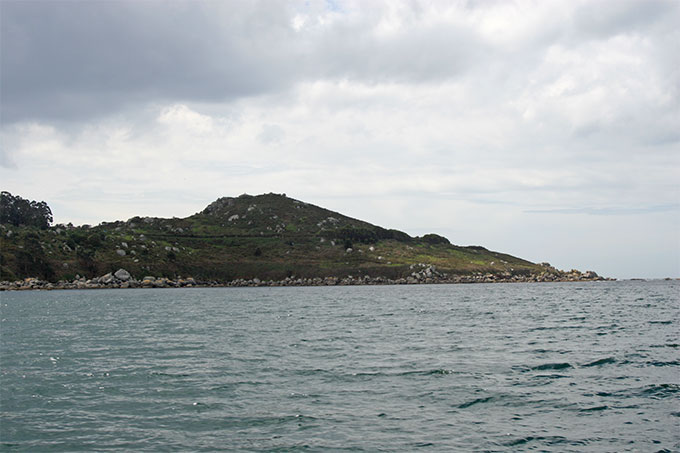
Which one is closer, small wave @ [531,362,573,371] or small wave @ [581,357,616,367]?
small wave @ [531,362,573,371]

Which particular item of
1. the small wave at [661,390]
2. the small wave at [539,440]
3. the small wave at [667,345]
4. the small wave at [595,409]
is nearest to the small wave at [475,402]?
the small wave at [595,409]

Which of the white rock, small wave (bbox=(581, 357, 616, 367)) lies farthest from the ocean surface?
the white rock

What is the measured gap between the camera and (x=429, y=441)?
18344 mm

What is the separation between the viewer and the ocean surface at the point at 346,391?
62.1ft

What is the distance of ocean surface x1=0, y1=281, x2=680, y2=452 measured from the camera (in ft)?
62.1

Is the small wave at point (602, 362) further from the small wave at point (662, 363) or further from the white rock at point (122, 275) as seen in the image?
the white rock at point (122, 275)

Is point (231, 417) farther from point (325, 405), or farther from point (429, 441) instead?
point (429, 441)

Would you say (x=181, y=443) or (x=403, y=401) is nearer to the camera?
(x=181, y=443)

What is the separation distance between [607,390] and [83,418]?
2346 centimetres

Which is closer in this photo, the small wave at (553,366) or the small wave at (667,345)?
the small wave at (553,366)

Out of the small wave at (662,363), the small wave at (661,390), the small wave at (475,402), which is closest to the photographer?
the small wave at (475,402)

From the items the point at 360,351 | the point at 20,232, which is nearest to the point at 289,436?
the point at 360,351

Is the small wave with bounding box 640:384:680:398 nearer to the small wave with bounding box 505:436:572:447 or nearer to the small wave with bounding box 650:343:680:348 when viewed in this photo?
the small wave with bounding box 505:436:572:447

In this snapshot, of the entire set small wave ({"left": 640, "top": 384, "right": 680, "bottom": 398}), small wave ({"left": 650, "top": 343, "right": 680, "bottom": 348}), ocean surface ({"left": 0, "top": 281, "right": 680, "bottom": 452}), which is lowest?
ocean surface ({"left": 0, "top": 281, "right": 680, "bottom": 452})
